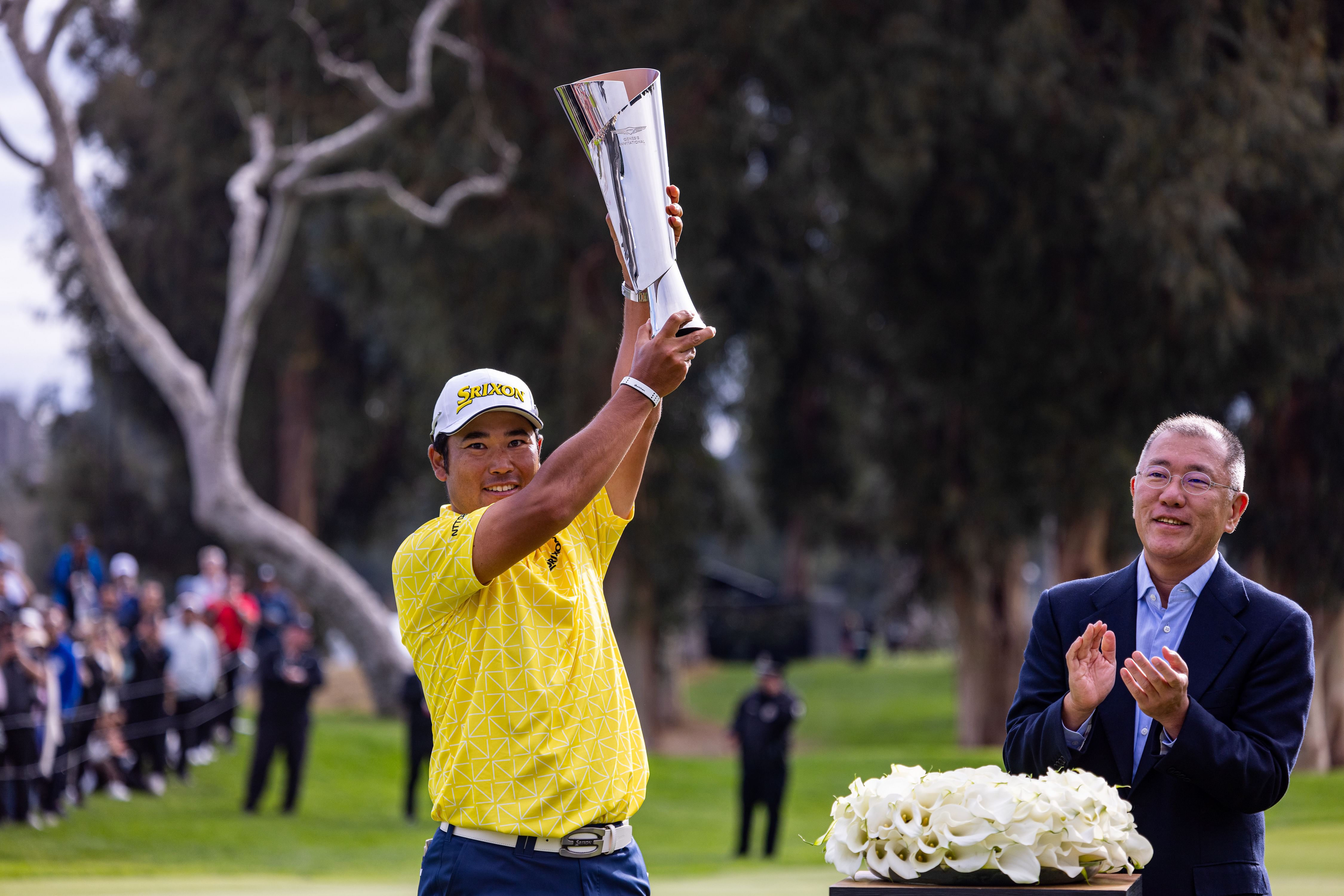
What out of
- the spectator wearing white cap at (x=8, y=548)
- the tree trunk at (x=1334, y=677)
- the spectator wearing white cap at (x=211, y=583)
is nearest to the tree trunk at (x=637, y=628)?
the spectator wearing white cap at (x=211, y=583)

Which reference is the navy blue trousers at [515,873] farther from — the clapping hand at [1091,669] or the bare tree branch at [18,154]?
the bare tree branch at [18,154]

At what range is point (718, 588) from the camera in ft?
173

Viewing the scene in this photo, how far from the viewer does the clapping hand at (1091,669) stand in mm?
3574

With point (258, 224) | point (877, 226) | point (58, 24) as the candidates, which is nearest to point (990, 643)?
point (877, 226)

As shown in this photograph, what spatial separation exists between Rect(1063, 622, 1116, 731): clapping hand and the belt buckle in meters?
1.10

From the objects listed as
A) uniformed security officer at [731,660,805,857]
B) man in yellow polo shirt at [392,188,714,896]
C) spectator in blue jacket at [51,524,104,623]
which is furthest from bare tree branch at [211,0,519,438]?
man in yellow polo shirt at [392,188,714,896]

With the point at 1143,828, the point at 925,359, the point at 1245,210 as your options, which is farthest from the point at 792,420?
the point at 1143,828

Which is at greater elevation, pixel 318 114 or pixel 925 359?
pixel 318 114

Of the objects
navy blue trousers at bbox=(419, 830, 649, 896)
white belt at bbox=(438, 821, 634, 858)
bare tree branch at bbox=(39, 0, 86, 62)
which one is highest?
bare tree branch at bbox=(39, 0, 86, 62)

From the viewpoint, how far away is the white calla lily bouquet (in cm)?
314

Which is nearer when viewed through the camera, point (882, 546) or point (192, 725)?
point (192, 725)

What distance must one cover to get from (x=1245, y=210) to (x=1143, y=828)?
1651 cm

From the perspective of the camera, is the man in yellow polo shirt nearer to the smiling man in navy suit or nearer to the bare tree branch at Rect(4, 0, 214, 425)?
the smiling man in navy suit

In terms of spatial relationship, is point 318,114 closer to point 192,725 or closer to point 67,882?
point 192,725
